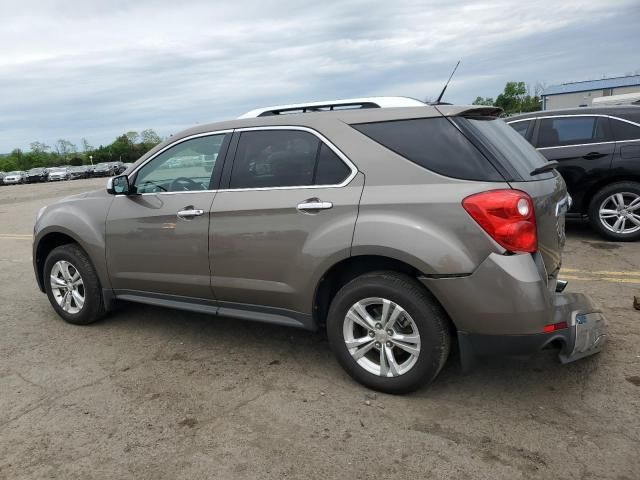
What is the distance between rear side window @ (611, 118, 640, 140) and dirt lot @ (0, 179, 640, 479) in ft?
10.0

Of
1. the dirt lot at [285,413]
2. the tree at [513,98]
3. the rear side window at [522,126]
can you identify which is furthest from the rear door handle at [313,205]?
the tree at [513,98]

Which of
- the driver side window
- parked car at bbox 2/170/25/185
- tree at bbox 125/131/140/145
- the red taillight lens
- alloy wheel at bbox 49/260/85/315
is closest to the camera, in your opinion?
the red taillight lens

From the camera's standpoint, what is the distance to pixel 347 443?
2.74m

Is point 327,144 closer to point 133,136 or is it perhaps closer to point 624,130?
point 624,130

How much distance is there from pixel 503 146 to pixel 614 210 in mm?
4499

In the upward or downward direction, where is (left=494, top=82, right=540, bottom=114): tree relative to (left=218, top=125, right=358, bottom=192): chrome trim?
upward

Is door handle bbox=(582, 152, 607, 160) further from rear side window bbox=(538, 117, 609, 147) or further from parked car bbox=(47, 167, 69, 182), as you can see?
parked car bbox=(47, 167, 69, 182)

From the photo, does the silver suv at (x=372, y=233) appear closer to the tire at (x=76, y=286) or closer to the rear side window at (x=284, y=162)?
the rear side window at (x=284, y=162)

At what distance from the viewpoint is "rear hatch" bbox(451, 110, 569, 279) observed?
2.91m

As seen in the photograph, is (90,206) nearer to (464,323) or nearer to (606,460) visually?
(464,323)

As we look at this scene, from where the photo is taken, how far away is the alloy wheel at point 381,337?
306 cm

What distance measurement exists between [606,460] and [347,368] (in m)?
1.48

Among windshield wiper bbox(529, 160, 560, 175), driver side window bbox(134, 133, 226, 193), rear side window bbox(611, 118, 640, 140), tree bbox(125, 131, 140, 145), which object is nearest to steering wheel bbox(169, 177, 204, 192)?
driver side window bbox(134, 133, 226, 193)

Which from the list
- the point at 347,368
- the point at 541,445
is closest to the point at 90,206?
the point at 347,368
